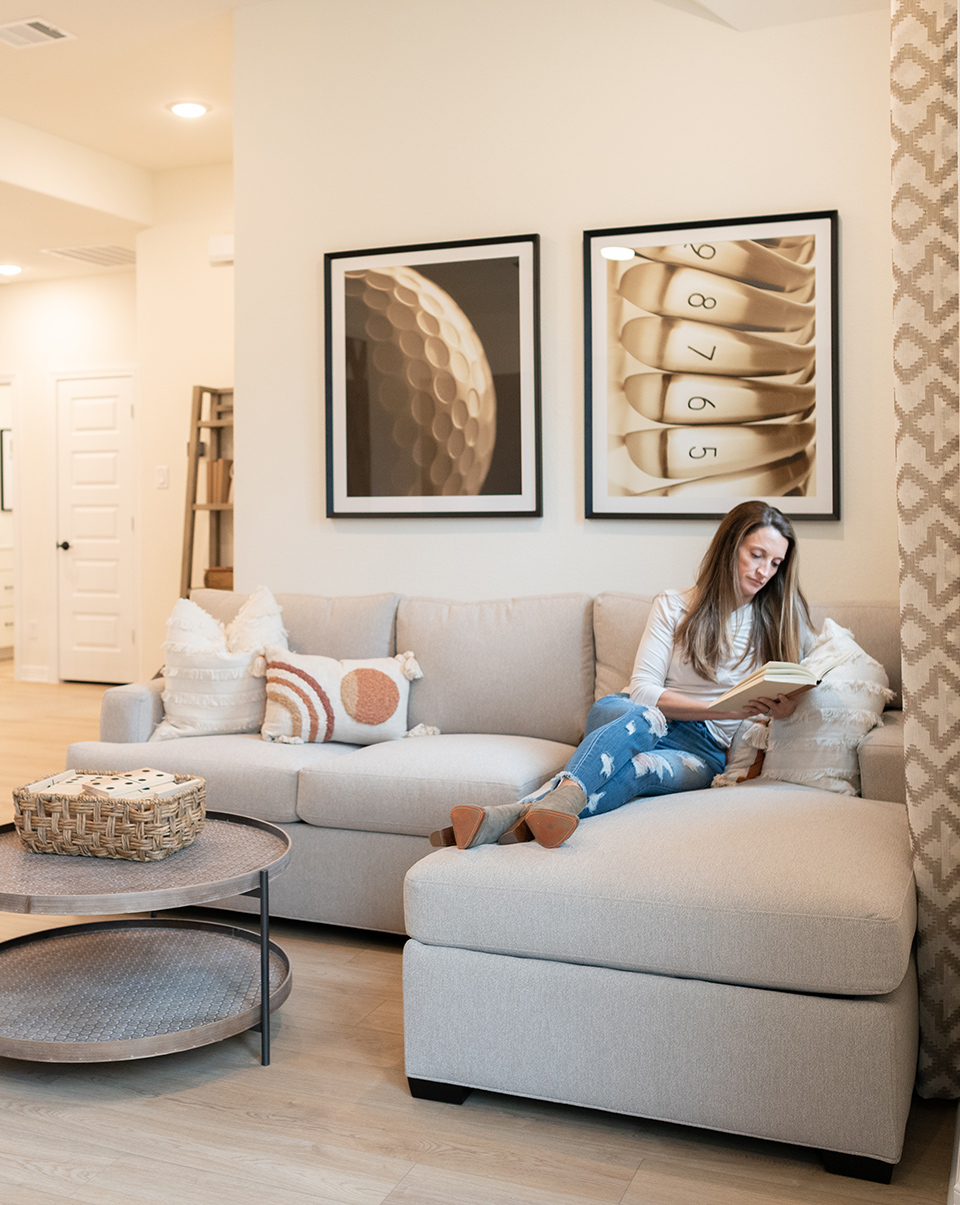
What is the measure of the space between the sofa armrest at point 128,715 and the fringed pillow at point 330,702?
0.35 metres

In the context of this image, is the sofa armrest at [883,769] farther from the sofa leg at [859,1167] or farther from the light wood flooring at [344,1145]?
the sofa leg at [859,1167]

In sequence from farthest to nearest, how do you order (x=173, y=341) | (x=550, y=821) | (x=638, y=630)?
1. (x=173, y=341)
2. (x=638, y=630)
3. (x=550, y=821)

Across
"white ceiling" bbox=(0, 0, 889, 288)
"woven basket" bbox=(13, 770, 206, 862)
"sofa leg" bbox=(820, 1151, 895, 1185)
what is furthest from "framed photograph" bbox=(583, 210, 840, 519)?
"sofa leg" bbox=(820, 1151, 895, 1185)

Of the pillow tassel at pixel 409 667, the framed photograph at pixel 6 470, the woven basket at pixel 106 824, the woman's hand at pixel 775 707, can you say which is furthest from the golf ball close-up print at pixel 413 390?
the framed photograph at pixel 6 470

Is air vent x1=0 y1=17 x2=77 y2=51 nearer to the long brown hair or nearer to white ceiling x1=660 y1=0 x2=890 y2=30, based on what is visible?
white ceiling x1=660 y1=0 x2=890 y2=30

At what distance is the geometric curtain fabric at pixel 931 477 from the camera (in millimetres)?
1993

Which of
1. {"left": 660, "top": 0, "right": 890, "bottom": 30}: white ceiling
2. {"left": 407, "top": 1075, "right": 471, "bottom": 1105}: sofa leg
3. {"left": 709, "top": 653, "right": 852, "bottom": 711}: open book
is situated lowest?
{"left": 407, "top": 1075, "right": 471, "bottom": 1105}: sofa leg

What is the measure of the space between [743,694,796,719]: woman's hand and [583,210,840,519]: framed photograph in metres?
0.89

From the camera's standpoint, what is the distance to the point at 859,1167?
1.84 meters

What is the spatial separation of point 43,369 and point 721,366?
5.36m

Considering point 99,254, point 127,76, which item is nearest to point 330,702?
point 127,76

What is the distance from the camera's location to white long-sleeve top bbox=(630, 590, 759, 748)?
2.80 meters

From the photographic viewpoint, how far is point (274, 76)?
396cm

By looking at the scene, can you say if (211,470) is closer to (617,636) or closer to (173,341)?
(173,341)
